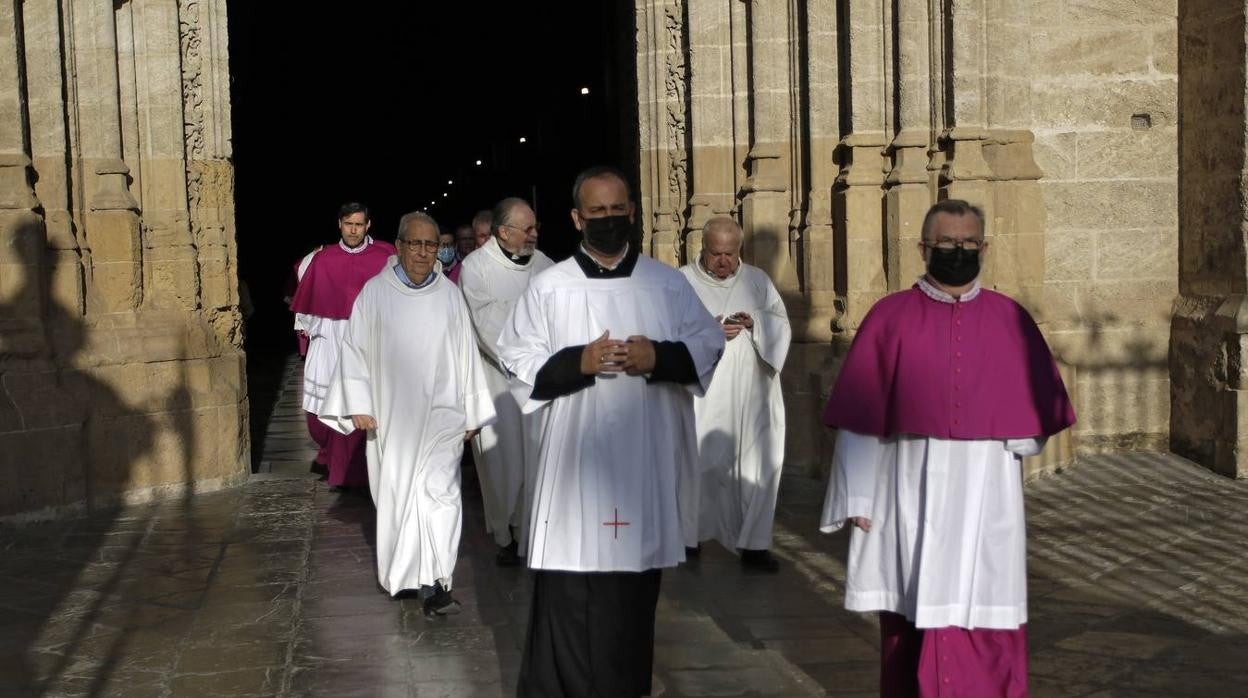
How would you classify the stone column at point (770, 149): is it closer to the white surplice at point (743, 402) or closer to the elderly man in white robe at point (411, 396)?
the white surplice at point (743, 402)

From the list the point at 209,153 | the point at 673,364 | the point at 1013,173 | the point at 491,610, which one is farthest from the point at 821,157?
Result: the point at 673,364

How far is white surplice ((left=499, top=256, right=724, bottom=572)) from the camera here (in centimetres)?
498

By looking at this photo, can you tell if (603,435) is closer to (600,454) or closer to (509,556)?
(600,454)

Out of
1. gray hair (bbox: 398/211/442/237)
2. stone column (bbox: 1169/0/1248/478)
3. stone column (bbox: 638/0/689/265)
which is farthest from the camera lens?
stone column (bbox: 638/0/689/265)

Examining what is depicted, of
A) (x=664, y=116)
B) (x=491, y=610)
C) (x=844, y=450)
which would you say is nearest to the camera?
(x=844, y=450)

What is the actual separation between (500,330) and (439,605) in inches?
71.3

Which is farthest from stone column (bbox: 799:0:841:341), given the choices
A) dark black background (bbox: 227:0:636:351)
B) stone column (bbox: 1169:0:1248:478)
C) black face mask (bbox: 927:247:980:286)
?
black face mask (bbox: 927:247:980:286)

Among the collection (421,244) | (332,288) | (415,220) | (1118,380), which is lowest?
(1118,380)

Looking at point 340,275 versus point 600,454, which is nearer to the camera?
point 600,454

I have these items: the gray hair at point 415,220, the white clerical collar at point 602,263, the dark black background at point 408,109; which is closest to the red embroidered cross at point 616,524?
the white clerical collar at point 602,263

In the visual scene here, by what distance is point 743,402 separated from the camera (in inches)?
323

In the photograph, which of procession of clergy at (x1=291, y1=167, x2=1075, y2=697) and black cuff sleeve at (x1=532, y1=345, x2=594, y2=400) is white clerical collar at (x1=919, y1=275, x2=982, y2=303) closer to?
procession of clergy at (x1=291, y1=167, x2=1075, y2=697)

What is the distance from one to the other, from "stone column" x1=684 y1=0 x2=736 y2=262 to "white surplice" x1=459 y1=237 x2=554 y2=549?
378 centimetres

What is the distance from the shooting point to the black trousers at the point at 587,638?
4.93 metres
